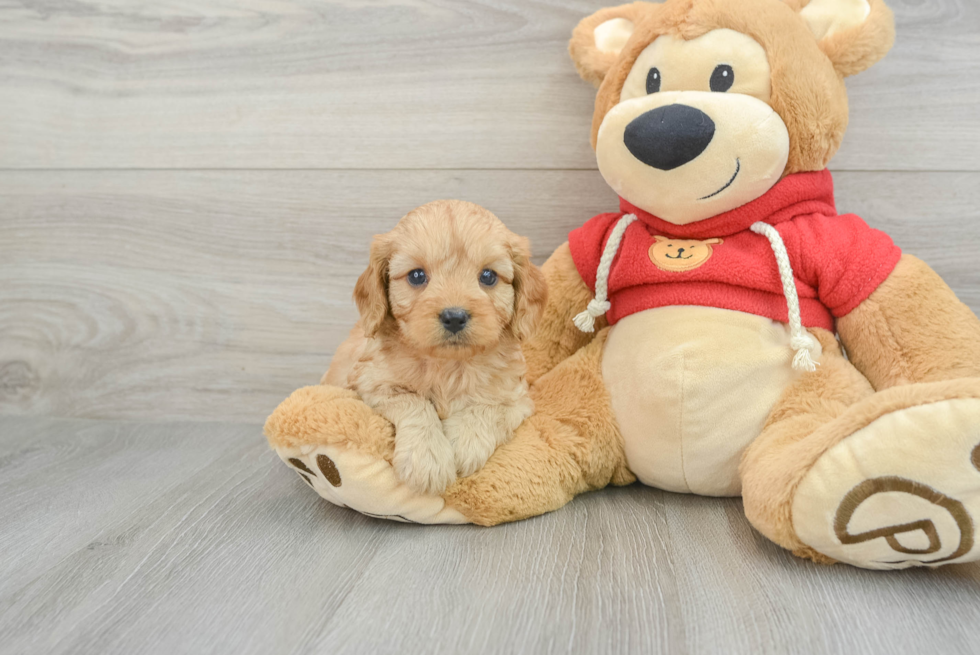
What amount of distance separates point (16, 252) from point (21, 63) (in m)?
0.49

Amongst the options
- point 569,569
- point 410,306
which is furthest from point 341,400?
point 569,569

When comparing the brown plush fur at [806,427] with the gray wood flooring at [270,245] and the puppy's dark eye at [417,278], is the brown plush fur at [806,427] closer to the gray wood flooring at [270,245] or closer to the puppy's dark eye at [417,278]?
the gray wood flooring at [270,245]

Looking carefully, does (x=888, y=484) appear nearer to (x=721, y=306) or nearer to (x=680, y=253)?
(x=721, y=306)

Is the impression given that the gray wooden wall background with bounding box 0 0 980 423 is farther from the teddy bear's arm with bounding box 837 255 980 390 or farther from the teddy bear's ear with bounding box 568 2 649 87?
the teddy bear's arm with bounding box 837 255 980 390

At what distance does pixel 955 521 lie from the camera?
892mm

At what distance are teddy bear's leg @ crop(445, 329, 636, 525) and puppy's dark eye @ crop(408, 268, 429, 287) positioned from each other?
0.33 m

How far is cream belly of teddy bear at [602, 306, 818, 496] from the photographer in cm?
118

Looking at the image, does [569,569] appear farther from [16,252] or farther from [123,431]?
[16,252]

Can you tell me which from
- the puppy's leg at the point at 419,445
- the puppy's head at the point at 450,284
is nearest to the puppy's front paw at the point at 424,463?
the puppy's leg at the point at 419,445

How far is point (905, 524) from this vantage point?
915 millimetres

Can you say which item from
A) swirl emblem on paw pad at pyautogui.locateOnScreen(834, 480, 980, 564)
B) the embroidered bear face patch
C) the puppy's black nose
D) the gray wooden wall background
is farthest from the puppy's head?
swirl emblem on paw pad at pyautogui.locateOnScreen(834, 480, 980, 564)

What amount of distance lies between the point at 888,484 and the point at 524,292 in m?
0.63

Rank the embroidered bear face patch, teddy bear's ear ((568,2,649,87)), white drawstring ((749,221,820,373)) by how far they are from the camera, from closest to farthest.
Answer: white drawstring ((749,221,820,373)) < the embroidered bear face patch < teddy bear's ear ((568,2,649,87))

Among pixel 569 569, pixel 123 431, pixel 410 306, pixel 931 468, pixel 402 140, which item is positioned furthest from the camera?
pixel 123 431
